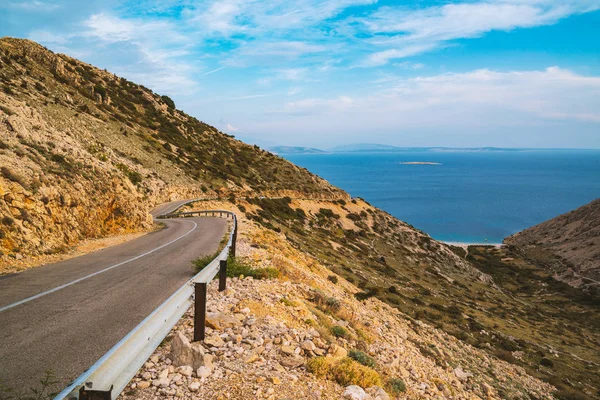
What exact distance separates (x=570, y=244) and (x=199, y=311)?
96235mm

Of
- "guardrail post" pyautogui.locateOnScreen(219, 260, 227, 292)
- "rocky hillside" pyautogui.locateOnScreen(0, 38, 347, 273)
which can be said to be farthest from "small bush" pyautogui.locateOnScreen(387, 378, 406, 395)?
"rocky hillside" pyautogui.locateOnScreen(0, 38, 347, 273)

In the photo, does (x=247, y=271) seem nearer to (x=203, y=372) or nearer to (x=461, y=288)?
(x=203, y=372)

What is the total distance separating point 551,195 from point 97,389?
214 m

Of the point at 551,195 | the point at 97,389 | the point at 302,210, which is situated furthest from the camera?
the point at 551,195

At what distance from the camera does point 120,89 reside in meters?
72.1

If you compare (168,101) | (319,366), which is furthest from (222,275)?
(168,101)

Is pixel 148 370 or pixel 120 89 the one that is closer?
pixel 148 370

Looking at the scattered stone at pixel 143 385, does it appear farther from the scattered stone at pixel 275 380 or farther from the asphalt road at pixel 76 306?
the scattered stone at pixel 275 380

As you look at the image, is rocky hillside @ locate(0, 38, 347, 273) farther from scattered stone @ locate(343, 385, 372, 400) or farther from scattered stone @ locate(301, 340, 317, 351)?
scattered stone @ locate(343, 385, 372, 400)

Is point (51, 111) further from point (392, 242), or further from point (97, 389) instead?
point (392, 242)

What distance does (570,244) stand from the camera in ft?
262

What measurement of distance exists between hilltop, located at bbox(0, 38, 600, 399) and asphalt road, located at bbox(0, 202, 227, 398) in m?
1.94

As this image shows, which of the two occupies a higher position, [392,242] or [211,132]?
[211,132]

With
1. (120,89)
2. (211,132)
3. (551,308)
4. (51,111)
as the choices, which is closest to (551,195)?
(551,308)
